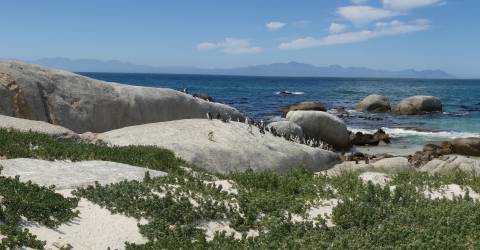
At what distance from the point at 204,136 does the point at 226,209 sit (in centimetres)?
1204

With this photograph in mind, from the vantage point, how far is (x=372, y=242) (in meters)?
11.0

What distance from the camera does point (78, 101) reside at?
84.7ft

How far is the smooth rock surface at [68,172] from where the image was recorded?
1338cm

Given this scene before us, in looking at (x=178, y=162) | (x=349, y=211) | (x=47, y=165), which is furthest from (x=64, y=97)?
(x=349, y=211)

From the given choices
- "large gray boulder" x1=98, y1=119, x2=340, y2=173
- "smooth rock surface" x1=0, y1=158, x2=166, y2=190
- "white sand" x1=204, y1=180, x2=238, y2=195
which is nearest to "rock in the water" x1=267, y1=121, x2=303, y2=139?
"large gray boulder" x1=98, y1=119, x2=340, y2=173

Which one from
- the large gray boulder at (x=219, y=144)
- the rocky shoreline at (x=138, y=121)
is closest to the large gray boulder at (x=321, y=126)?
the rocky shoreline at (x=138, y=121)

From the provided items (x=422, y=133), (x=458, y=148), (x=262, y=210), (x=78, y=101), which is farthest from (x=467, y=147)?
(x=262, y=210)

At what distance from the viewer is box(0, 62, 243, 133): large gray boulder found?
24094mm

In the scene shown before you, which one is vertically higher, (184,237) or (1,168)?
(1,168)

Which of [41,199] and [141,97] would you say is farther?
[141,97]

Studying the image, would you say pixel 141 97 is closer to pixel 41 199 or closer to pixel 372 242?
pixel 41 199

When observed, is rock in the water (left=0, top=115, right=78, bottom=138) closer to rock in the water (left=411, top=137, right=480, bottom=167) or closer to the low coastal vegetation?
the low coastal vegetation

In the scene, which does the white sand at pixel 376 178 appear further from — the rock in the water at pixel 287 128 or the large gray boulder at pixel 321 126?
the large gray boulder at pixel 321 126

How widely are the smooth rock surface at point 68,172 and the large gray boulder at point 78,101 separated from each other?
10.0 metres
